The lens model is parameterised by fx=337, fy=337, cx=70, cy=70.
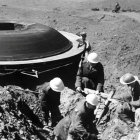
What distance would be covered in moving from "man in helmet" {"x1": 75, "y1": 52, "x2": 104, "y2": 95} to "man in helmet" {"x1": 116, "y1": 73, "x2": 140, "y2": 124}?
0.80 metres

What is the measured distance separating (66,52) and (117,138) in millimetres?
4022

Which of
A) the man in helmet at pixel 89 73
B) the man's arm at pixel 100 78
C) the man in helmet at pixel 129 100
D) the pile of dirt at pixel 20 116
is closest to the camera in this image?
the pile of dirt at pixel 20 116

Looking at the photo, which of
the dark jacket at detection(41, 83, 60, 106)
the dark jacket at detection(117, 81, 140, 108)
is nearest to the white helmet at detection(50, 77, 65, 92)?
the dark jacket at detection(41, 83, 60, 106)

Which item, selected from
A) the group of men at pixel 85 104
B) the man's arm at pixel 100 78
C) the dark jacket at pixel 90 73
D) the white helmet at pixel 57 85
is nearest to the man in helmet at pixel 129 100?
the group of men at pixel 85 104

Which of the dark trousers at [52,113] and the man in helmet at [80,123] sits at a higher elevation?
the man in helmet at [80,123]

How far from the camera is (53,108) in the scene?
7.77 m

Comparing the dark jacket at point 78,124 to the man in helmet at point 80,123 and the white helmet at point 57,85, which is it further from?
the white helmet at point 57,85

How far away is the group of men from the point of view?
19.9 ft

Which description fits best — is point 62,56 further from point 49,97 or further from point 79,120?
point 79,120

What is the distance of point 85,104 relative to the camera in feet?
20.2

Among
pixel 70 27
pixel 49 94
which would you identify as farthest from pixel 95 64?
pixel 70 27

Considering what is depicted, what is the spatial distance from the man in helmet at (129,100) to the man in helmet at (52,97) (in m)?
1.39

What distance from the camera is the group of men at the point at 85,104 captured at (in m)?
6.08

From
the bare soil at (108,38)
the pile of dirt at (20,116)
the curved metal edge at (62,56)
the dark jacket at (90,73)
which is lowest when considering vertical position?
the bare soil at (108,38)
